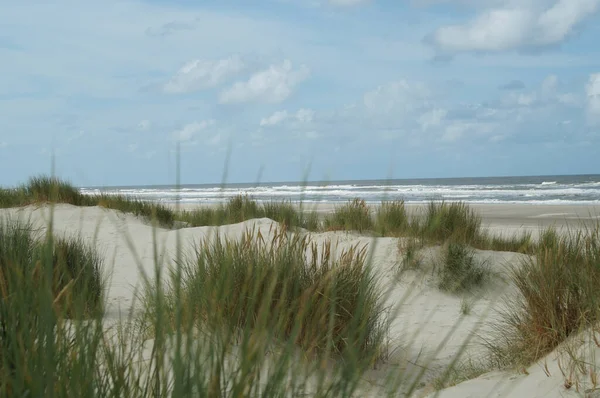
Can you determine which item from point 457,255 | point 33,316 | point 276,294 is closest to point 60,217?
point 457,255

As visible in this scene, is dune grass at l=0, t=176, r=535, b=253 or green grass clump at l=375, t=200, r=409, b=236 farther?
→ green grass clump at l=375, t=200, r=409, b=236

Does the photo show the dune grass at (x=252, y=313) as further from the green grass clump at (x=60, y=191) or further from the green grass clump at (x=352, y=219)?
the green grass clump at (x=60, y=191)

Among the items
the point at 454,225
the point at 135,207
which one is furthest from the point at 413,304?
the point at 135,207

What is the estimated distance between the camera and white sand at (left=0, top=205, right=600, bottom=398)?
2504 mm

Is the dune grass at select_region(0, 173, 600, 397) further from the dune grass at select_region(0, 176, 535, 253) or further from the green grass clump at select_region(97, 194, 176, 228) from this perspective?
the green grass clump at select_region(97, 194, 176, 228)

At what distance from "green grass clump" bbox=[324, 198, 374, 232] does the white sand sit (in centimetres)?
54

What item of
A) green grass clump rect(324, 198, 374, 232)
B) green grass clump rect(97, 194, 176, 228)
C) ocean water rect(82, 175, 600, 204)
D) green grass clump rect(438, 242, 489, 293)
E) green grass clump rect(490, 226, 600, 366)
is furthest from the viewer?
ocean water rect(82, 175, 600, 204)

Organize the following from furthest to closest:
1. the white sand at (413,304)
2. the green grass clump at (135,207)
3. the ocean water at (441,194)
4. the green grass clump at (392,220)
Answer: the ocean water at (441,194)
the green grass clump at (135,207)
the green grass clump at (392,220)
the white sand at (413,304)

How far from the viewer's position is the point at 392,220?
9508 millimetres

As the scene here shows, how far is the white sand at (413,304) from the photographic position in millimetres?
2504

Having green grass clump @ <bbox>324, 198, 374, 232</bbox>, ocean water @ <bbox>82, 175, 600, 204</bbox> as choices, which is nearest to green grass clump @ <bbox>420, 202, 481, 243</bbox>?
green grass clump @ <bbox>324, 198, 374, 232</bbox>

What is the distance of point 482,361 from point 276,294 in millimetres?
1694

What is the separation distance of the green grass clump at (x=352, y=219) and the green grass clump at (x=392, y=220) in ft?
1.24

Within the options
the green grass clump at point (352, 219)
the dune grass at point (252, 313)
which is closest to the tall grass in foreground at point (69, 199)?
the green grass clump at point (352, 219)
